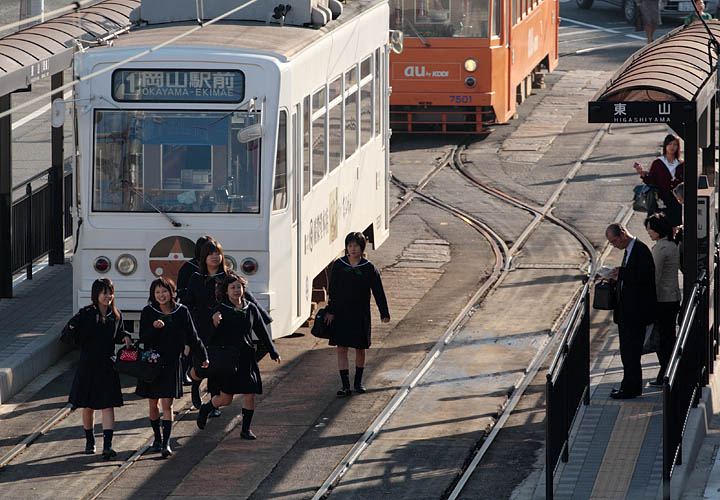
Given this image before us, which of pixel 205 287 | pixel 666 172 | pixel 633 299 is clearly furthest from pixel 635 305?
pixel 666 172

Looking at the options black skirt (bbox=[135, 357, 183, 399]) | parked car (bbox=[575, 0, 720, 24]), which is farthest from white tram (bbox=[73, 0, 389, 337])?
parked car (bbox=[575, 0, 720, 24])

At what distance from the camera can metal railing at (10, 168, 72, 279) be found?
16391 millimetres

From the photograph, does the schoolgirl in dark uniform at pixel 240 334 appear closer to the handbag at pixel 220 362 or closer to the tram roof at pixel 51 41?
A: the handbag at pixel 220 362

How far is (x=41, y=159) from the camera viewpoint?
26.0 m

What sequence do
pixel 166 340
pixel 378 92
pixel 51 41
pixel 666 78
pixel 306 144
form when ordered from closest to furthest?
pixel 166 340
pixel 666 78
pixel 306 144
pixel 51 41
pixel 378 92

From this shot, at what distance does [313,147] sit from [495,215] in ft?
22.6

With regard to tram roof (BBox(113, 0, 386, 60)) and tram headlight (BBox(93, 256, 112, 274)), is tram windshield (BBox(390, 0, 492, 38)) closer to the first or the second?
tram roof (BBox(113, 0, 386, 60))

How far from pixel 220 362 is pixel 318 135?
342cm

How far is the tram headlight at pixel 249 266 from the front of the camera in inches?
513

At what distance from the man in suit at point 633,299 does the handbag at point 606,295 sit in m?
0.05

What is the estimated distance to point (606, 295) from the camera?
12.1 m

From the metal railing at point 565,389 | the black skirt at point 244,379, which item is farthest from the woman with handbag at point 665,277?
the black skirt at point 244,379

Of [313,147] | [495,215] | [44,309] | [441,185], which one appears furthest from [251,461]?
[441,185]

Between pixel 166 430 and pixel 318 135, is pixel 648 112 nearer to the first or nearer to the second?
pixel 318 135
